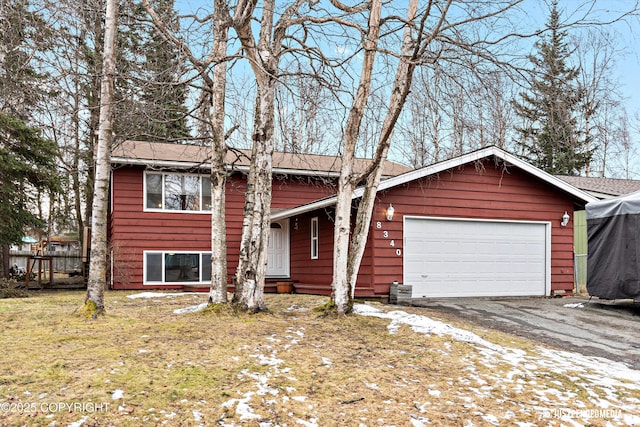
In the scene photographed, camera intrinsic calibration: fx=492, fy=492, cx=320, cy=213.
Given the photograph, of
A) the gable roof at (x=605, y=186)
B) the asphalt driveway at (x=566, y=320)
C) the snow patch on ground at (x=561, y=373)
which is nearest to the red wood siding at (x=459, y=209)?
the asphalt driveway at (x=566, y=320)

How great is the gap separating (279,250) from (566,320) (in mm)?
8796

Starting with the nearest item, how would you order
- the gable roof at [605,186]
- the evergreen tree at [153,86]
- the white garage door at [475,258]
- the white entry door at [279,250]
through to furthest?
the evergreen tree at [153,86] < the white garage door at [475,258] < the white entry door at [279,250] < the gable roof at [605,186]

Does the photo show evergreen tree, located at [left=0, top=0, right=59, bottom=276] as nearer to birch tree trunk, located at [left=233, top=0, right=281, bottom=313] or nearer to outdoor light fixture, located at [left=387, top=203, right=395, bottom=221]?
birch tree trunk, located at [left=233, top=0, right=281, bottom=313]

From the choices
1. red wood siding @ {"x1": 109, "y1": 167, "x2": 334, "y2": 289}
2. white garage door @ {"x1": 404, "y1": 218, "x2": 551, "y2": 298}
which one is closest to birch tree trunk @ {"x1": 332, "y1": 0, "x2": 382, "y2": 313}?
white garage door @ {"x1": 404, "y1": 218, "x2": 551, "y2": 298}

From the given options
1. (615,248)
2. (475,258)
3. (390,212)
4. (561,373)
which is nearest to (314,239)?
(390,212)

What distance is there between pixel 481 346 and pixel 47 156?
1301 cm

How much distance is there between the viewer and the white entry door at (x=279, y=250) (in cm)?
1543

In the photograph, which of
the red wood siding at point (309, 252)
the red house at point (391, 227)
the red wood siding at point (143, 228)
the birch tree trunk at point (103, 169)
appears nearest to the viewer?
the birch tree trunk at point (103, 169)

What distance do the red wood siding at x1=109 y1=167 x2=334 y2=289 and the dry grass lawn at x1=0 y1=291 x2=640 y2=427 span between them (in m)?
7.35

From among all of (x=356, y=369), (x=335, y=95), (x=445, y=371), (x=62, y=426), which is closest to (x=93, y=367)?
(x=62, y=426)

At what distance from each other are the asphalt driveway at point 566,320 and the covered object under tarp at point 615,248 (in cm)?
46

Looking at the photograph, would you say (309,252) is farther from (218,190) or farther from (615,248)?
(615,248)

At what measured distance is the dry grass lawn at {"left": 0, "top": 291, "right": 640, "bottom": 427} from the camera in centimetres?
380

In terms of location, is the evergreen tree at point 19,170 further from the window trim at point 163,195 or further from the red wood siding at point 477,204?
the red wood siding at point 477,204
